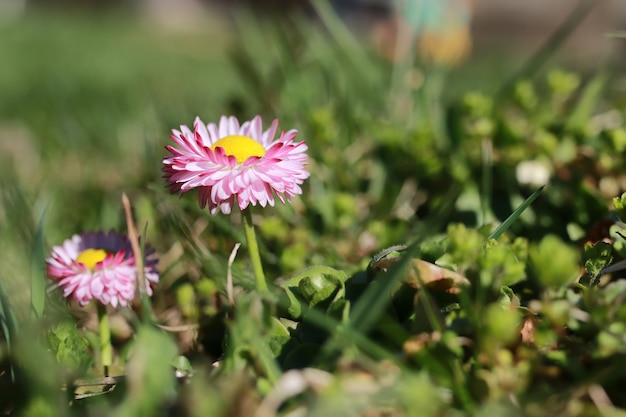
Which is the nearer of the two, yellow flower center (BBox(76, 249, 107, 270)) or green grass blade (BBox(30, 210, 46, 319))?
green grass blade (BBox(30, 210, 46, 319))

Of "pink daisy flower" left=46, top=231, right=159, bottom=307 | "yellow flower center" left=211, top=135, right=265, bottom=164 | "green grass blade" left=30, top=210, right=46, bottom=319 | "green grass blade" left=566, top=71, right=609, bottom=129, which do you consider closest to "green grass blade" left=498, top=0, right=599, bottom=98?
"green grass blade" left=566, top=71, right=609, bottom=129

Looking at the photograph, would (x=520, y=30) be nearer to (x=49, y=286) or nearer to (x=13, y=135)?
(x=13, y=135)

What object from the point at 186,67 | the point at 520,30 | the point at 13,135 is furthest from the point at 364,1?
the point at 13,135

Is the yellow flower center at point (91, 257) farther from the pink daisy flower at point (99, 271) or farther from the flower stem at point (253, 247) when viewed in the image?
the flower stem at point (253, 247)

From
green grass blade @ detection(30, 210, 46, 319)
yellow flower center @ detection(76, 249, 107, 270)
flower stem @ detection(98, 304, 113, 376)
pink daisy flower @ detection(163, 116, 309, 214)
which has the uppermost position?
pink daisy flower @ detection(163, 116, 309, 214)

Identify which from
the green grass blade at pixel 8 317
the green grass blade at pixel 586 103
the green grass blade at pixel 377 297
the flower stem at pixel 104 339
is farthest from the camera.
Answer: the green grass blade at pixel 586 103

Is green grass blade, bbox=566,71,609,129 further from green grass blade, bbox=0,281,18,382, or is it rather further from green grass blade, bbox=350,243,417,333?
green grass blade, bbox=0,281,18,382

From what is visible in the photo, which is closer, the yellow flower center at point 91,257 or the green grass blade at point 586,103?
the yellow flower center at point 91,257

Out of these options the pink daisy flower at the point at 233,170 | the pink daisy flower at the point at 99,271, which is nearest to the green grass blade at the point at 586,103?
the pink daisy flower at the point at 233,170

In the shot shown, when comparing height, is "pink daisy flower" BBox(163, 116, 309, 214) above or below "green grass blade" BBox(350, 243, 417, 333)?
above
